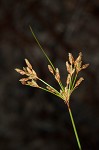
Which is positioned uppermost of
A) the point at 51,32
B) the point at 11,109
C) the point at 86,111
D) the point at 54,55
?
the point at 51,32

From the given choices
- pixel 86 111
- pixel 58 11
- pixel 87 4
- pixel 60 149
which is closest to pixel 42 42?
pixel 58 11

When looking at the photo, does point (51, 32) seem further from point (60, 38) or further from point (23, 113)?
point (23, 113)

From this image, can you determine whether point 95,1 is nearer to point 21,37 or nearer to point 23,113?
point 21,37

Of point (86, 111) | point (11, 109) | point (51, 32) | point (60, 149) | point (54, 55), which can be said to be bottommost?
point (60, 149)

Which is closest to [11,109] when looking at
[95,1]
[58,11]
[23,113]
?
[23,113]

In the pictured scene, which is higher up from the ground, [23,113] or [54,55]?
[54,55]

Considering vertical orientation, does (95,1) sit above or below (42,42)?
above
